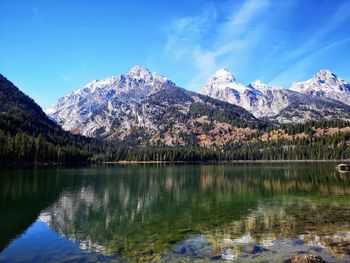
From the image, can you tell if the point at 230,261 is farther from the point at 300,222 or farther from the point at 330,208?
the point at 330,208

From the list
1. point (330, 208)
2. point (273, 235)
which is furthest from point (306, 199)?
point (273, 235)

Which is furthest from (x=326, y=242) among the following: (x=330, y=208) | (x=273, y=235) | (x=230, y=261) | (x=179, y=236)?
(x=330, y=208)

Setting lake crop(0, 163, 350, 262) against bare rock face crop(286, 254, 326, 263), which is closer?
bare rock face crop(286, 254, 326, 263)

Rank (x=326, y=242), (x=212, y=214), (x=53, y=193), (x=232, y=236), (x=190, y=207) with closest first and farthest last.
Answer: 1. (x=326, y=242)
2. (x=232, y=236)
3. (x=212, y=214)
4. (x=190, y=207)
5. (x=53, y=193)

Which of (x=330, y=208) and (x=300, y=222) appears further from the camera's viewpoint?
(x=330, y=208)

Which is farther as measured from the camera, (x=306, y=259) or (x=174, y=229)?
(x=174, y=229)

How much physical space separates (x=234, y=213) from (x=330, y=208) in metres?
15.8

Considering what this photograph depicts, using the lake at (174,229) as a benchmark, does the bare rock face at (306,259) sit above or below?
above

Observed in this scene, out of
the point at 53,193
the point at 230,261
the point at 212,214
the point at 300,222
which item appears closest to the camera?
the point at 230,261

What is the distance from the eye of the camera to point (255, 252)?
31297 mm

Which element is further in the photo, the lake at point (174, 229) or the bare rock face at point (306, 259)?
the lake at point (174, 229)

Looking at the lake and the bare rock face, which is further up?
the bare rock face

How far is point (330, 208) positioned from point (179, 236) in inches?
1164

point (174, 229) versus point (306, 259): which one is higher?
point (306, 259)
